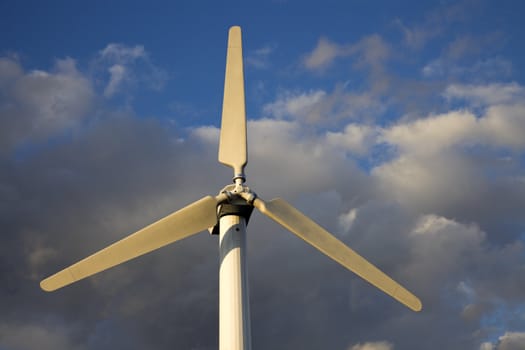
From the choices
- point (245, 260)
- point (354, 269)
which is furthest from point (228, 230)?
point (354, 269)

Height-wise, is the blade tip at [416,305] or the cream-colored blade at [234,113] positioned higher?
the cream-colored blade at [234,113]

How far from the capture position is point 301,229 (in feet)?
114

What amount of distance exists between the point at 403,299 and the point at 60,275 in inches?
776

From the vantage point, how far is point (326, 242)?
35.0 meters

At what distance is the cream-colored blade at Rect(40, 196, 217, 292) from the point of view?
33375 mm

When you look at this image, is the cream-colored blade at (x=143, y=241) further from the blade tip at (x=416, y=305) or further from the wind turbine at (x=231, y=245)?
the blade tip at (x=416, y=305)

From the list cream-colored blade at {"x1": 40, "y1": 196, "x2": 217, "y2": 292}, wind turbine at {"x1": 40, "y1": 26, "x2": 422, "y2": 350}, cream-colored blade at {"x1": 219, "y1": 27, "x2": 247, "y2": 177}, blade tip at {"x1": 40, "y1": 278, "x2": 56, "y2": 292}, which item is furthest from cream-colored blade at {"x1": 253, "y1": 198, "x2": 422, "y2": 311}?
blade tip at {"x1": 40, "y1": 278, "x2": 56, "y2": 292}

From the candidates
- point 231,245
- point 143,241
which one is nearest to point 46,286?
point 143,241

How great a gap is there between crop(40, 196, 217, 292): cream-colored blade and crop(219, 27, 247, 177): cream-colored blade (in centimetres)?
359

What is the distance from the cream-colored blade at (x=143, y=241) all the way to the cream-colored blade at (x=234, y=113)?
359cm

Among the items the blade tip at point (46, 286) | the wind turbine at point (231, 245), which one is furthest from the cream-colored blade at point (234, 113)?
the blade tip at point (46, 286)

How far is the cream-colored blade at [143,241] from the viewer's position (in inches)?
1314

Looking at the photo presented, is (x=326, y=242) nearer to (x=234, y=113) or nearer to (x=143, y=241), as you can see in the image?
Answer: (x=234, y=113)

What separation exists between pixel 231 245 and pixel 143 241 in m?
4.78
